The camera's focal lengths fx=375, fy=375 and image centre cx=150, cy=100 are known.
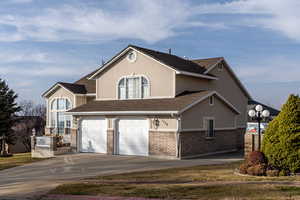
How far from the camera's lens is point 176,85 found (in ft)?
80.2

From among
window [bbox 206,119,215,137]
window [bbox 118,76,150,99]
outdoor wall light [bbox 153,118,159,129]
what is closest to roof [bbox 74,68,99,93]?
window [bbox 118,76,150,99]

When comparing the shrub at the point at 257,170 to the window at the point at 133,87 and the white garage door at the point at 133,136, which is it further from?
the window at the point at 133,87

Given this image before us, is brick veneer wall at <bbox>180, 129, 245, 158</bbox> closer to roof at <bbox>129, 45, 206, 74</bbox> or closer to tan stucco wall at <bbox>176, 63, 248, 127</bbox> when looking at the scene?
tan stucco wall at <bbox>176, 63, 248, 127</bbox>

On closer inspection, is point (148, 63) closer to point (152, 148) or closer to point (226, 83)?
point (152, 148)

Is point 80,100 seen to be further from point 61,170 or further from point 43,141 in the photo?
point 61,170

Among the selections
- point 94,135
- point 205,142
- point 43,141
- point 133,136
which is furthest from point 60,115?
point 205,142

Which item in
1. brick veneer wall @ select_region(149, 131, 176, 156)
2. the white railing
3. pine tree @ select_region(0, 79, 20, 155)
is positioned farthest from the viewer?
pine tree @ select_region(0, 79, 20, 155)

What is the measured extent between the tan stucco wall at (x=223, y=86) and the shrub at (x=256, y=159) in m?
9.87

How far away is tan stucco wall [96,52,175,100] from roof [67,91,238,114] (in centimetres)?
74

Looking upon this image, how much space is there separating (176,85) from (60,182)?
40.2 ft

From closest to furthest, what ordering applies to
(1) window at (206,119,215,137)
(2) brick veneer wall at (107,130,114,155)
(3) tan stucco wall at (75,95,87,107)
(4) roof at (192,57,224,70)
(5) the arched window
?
(1) window at (206,119,215,137), (2) brick veneer wall at (107,130,114,155), (4) roof at (192,57,224,70), (3) tan stucco wall at (75,95,87,107), (5) the arched window

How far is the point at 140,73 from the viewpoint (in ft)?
84.4

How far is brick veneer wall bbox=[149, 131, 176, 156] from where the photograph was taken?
21812 mm

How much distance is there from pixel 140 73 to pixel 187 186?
47.2 feet
